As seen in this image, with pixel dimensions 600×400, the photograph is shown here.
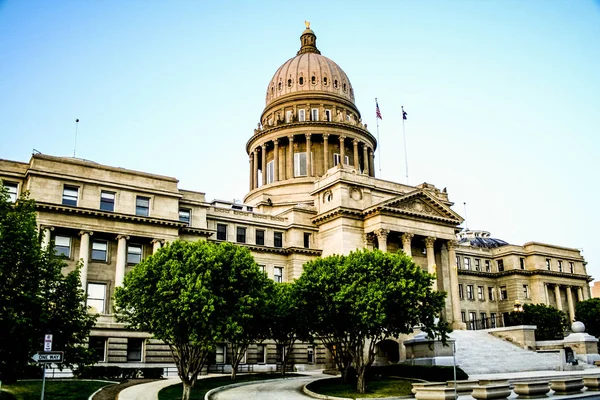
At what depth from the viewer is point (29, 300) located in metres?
26.5

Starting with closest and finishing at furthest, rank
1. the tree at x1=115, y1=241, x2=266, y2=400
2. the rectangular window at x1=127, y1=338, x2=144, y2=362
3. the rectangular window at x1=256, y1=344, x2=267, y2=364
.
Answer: the tree at x1=115, y1=241, x2=266, y2=400, the rectangular window at x1=127, y1=338, x2=144, y2=362, the rectangular window at x1=256, y1=344, x2=267, y2=364

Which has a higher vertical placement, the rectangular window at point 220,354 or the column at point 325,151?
the column at point 325,151

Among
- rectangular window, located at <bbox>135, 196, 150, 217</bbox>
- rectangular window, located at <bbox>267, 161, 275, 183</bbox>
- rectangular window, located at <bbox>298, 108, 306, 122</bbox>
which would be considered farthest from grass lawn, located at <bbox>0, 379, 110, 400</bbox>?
rectangular window, located at <bbox>298, 108, 306, 122</bbox>

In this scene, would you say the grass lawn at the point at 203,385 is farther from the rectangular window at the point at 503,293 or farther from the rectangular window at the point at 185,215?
the rectangular window at the point at 503,293

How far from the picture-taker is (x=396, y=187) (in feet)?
230

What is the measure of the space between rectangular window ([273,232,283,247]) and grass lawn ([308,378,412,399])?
25.2m

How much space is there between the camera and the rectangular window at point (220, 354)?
56119 mm

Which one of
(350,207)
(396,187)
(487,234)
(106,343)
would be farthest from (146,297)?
(487,234)

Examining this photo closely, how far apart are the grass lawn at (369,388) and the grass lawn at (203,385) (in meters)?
6.30

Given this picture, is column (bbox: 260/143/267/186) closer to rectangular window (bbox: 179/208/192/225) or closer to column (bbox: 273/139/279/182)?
column (bbox: 273/139/279/182)

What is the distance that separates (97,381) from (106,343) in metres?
9.80

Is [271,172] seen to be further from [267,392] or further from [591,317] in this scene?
[267,392]

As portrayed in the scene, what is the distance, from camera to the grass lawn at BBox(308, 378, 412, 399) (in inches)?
1469

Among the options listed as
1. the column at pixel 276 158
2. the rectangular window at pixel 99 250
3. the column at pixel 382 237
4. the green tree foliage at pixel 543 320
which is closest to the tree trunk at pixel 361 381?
the column at pixel 382 237
